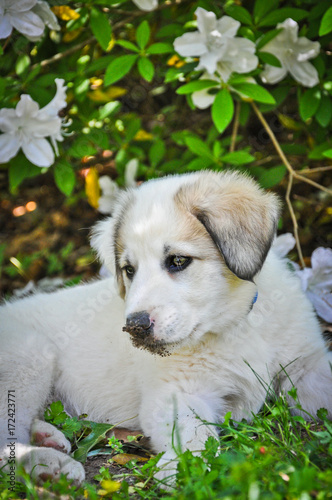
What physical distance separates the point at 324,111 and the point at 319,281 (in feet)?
3.45

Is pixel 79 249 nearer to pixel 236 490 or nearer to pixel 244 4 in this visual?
pixel 244 4

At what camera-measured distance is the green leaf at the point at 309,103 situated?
3.45 m

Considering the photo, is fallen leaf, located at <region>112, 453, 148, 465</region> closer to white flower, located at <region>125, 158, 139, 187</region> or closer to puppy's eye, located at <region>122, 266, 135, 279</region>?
puppy's eye, located at <region>122, 266, 135, 279</region>

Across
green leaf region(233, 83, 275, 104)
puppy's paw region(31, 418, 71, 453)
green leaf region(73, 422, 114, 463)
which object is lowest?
green leaf region(73, 422, 114, 463)

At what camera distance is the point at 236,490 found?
174cm

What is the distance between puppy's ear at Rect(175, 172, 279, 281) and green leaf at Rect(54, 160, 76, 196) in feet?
3.79

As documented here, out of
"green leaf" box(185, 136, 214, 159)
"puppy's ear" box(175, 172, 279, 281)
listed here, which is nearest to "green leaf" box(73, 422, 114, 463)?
"puppy's ear" box(175, 172, 279, 281)

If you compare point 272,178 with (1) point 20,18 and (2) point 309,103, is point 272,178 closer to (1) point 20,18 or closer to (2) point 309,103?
(2) point 309,103

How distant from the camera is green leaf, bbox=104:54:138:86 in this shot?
3293mm

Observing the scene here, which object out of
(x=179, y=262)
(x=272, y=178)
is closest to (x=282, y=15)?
(x=272, y=178)

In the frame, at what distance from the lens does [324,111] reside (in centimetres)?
351

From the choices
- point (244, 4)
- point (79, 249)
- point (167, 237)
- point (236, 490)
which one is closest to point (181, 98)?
point (244, 4)

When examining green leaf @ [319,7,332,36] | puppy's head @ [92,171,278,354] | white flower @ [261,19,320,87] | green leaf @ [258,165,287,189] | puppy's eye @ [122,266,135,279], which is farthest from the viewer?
green leaf @ [258,165,287,189]

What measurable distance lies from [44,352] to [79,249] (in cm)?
247
